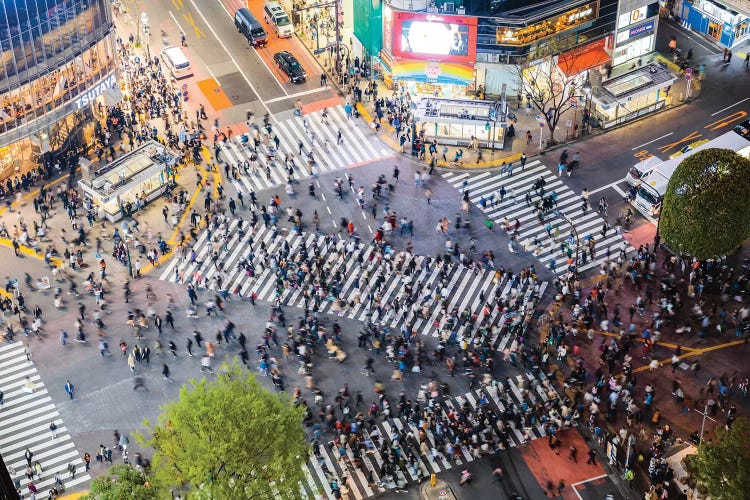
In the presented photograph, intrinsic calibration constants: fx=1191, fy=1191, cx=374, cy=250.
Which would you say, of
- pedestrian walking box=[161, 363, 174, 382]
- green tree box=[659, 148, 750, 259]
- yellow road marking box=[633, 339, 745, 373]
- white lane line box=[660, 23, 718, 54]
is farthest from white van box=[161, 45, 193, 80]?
yellow road marking box=[633, 339, 745, 373]

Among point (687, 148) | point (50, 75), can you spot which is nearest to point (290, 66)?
point (50, 75)

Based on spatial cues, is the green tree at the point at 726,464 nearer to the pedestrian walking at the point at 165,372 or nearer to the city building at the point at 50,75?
the pedestrian walking at the point at 165,372

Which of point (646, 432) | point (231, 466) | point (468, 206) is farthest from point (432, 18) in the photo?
point (231, 466)

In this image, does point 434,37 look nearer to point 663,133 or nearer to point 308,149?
point 308,149

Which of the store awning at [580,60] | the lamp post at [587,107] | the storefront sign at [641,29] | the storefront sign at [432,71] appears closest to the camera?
the lamp post at [587,107]

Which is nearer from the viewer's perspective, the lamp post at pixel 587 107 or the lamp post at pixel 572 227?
the lamp post at pixel 572 227

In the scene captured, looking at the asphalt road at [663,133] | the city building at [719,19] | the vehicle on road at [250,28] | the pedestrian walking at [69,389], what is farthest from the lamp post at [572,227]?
the pedestrian walking at [69,389]
